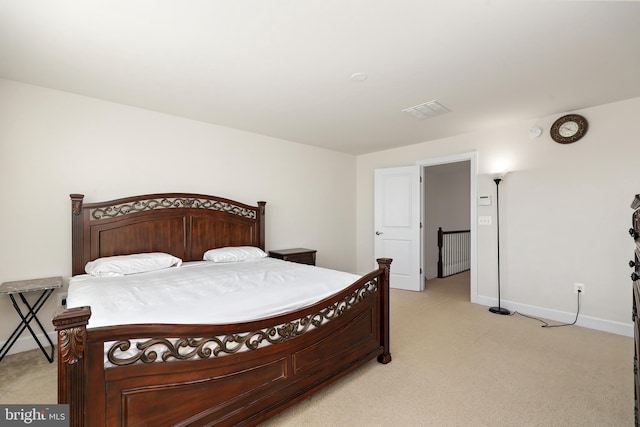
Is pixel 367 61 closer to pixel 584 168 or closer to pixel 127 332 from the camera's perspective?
pixel 127 332

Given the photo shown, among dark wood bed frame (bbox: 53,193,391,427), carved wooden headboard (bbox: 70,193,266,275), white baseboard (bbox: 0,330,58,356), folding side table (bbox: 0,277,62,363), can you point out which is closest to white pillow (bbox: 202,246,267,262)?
carved wooden headboard (bbox: 70,193,266,275)

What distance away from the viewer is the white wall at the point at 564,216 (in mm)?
2973

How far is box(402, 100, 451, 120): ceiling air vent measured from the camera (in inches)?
120

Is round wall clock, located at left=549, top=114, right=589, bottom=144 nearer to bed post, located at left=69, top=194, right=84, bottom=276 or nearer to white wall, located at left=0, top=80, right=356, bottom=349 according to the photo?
white wall, located at left=0, top=80, right=356, bottom=349

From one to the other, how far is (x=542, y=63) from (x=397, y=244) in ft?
10.5

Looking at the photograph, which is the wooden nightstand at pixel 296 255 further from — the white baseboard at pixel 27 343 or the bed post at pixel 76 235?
the white baseboard at pixel 27 343

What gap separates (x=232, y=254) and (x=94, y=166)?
1.62m

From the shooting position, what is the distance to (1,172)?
8.19 ft

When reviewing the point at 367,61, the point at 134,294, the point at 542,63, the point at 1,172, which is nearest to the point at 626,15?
the point at 542,63

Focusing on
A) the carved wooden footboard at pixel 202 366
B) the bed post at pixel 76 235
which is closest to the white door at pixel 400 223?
the carved wooden footboard at pixel 202 366

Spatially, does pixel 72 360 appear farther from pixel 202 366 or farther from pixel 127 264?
pixel 127 264

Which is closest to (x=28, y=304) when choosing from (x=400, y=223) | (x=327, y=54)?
Answer: (x=327, y=54)

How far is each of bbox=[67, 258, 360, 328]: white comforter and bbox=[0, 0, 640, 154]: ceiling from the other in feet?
5.47

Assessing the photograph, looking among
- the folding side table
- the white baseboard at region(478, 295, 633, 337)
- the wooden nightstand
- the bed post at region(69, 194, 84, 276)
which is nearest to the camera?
the folding side table
